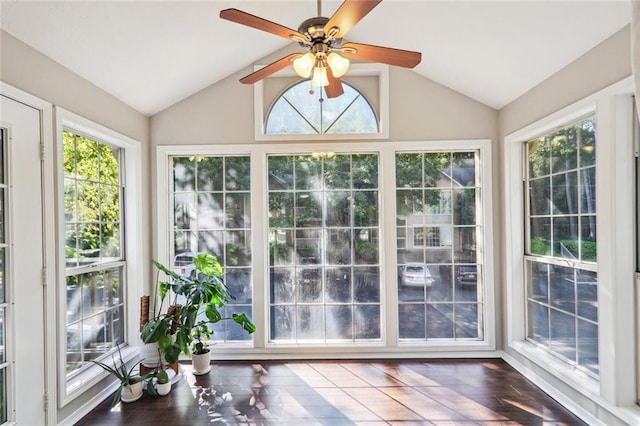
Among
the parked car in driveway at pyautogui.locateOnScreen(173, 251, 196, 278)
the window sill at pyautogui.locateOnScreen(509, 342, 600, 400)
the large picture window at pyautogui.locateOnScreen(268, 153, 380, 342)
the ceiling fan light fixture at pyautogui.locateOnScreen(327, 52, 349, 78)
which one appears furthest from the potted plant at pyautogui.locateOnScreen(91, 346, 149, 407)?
the window sill at pyautogui.locateOnScreen(509, 342, 600, 400)

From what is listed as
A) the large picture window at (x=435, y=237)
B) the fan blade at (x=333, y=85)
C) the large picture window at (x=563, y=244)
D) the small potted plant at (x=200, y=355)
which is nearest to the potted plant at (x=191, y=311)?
the small potted plant at (x=200, y=355)

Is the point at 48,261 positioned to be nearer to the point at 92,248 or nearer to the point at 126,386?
the point at 92,248

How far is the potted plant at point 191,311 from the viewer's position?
255 centimetres

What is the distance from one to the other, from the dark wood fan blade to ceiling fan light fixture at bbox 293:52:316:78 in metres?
0.14

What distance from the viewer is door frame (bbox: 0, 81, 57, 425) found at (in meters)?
2.04

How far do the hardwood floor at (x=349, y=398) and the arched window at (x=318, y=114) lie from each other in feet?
7.57

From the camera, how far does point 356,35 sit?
2984 millimetres

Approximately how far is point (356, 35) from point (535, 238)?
8.13ft

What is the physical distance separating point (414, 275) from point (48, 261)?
2987 mm

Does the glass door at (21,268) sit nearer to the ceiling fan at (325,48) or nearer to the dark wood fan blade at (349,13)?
the ceiling fan at (325,48)

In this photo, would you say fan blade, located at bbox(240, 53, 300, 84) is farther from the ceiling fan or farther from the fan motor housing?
the fan motor housing

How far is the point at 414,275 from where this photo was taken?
3223 mm

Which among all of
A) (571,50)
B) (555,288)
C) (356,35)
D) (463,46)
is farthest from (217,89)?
(555,288)

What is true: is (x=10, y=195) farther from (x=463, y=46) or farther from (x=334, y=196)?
(x=463, y=46)
